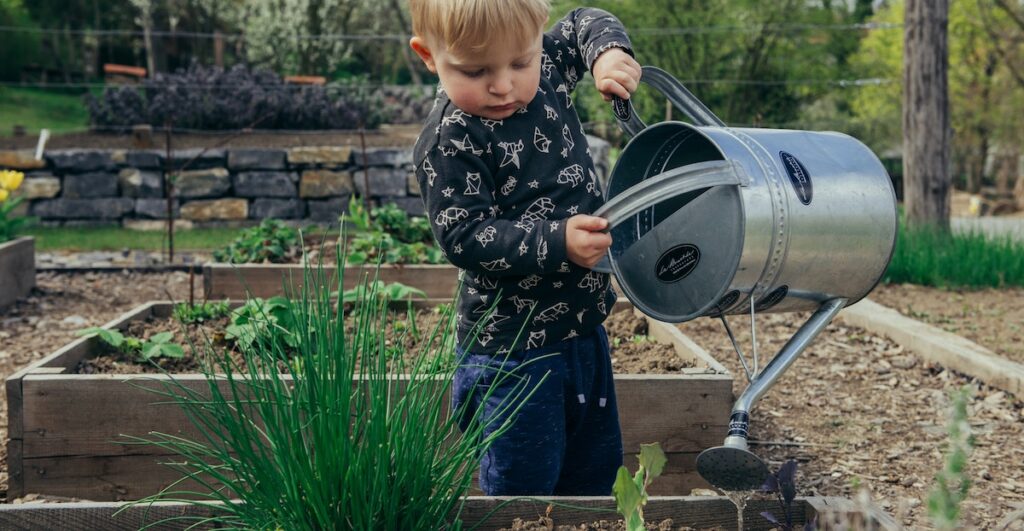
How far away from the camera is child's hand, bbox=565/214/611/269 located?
5.36 feet

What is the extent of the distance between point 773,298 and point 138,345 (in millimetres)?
2135

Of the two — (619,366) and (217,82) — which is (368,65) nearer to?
(217,82)

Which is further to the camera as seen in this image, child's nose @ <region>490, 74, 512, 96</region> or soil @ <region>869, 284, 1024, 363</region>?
soil @ <region>869, 284, 1024, 363</region>

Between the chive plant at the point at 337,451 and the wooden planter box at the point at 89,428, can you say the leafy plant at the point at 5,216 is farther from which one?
the chive plant at the point at 337,451

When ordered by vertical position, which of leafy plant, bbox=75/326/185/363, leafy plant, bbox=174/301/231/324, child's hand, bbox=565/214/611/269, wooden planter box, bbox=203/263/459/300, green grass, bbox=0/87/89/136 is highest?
child's hand, bbox=565/214/611/269

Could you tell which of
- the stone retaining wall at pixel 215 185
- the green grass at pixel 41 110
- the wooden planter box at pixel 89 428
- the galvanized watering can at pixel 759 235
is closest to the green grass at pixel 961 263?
the wooden planter box at pixel 89 428

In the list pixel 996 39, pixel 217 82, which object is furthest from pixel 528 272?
pixel 996 39

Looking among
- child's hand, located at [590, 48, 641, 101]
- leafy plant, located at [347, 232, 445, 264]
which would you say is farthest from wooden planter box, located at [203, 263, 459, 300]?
child's hand, located at [590, 48, 641, 101]

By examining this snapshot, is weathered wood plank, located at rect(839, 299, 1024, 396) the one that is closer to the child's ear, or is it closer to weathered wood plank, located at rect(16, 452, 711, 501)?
weathered wood plank, located at rect(16, 452, 711, 501)

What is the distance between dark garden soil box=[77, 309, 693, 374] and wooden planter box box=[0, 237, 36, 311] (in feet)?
6.71

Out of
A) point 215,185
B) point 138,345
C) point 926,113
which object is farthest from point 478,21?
point 215,185

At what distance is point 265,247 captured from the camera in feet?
15.4

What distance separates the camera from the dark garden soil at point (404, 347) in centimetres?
294

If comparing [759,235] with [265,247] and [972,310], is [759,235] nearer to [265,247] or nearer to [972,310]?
[265,247]
